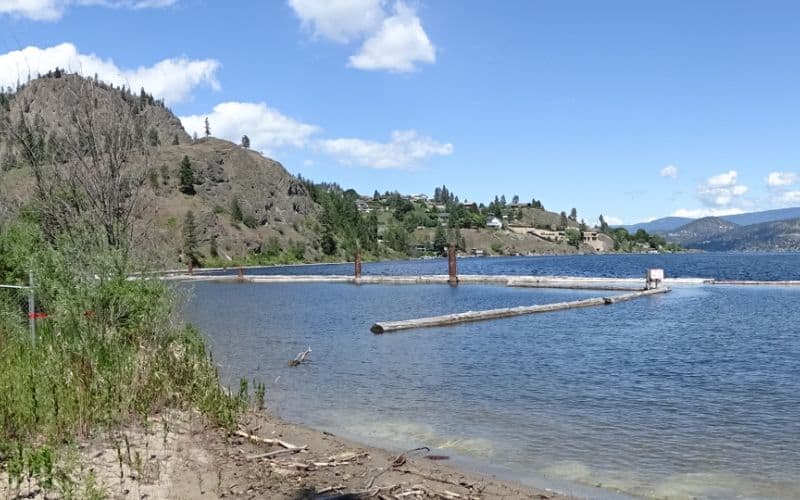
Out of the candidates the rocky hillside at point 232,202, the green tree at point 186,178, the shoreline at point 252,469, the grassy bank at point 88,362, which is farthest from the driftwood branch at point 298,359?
the green tree at point 186,178

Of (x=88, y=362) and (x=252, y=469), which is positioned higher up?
(x=88, y=362)

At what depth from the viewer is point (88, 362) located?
1065cm

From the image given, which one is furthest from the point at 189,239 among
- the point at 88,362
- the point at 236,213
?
the point at 88,362

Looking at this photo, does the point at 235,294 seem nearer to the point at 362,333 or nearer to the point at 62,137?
the point at 362,333

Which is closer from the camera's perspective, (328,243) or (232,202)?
(232,202)

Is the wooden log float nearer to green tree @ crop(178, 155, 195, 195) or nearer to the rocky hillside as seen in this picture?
the rocky hillside

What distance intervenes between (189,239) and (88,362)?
424ft

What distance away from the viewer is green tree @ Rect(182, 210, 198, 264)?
132500 mm

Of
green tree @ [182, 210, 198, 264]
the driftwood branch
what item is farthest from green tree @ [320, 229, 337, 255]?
the driftwood branch

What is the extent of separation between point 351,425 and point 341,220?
179654 millimetres

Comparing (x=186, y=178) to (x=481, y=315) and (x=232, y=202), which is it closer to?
(x=232, y=202)

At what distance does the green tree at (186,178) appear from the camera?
162 m

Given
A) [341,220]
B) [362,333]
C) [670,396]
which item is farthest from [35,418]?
[341,220]

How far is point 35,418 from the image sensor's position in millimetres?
8648
